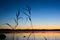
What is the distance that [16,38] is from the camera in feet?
25.1

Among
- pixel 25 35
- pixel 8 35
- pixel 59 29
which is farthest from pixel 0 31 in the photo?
pixel 59 29

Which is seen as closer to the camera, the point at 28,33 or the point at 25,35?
the point at 25,35

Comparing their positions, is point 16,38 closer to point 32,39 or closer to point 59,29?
point 32,39

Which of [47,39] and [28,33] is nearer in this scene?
[47,39]

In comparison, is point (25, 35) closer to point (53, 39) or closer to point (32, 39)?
point (32, 39)

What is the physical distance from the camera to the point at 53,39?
25.1 ft

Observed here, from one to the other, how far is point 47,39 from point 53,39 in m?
0.22

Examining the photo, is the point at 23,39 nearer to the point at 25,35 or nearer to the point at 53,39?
the point at 25,35

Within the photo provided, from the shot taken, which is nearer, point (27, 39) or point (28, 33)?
point (27, 39)

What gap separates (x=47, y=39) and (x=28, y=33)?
3.26 feet

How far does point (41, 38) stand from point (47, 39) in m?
0.24

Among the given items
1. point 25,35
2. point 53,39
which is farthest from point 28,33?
point 53,39

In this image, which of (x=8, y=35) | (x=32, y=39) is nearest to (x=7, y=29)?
(x=8, y=35)

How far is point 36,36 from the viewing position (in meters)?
7.85
